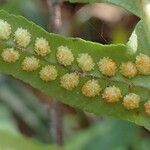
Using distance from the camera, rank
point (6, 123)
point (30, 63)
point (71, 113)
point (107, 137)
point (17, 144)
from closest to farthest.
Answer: point (30, 63) → point (17, 144) → point (6, 123) → point (107, 137) → point (71, 113)

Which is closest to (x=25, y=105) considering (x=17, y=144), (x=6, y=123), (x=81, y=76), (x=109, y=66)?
(x=6, y=123)

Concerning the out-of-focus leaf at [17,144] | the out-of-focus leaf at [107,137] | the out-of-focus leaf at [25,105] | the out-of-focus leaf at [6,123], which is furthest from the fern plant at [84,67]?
the out-of-focus leaf at [25,105]

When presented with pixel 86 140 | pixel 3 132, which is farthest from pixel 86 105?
pixel 86 140

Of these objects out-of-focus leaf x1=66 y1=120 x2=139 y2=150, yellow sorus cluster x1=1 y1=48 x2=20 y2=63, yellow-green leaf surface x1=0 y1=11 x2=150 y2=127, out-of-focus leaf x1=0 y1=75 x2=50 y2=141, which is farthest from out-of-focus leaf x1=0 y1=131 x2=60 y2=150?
out-of-focus leaf x1=0 y1=75 x2=50 y2=141

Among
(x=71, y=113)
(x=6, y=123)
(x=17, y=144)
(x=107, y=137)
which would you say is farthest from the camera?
→ (x=71, y=113)

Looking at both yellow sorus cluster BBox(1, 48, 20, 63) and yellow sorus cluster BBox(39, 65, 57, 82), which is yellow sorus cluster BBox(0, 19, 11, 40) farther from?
yellow sorus cluster BBox(39, 65, 57, 82)

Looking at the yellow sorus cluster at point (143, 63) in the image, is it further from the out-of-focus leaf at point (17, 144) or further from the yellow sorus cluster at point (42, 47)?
the out-of-focus leaf at point (17, 144)

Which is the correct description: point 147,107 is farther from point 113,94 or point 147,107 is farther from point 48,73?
point 48,73

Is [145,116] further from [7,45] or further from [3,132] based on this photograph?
[3,132]
